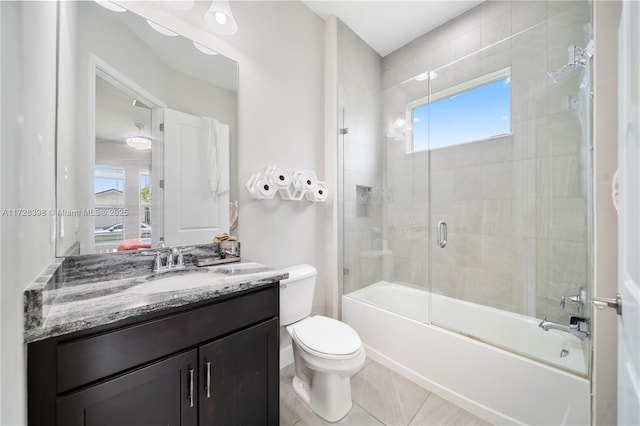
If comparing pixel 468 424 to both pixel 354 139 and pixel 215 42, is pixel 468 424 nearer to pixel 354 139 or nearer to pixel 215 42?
pixel 354 139

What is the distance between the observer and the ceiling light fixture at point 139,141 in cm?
119

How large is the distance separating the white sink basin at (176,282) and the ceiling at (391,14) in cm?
227

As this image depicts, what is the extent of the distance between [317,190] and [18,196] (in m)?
1.61

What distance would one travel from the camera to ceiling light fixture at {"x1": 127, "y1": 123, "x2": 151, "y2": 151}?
1.19 m

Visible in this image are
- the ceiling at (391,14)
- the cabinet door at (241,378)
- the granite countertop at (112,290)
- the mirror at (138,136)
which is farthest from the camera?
the ceiling at (391,14)

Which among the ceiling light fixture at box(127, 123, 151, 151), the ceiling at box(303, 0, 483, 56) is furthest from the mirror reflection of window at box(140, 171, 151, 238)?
the ceiling at box(303, 0, 483, 56)

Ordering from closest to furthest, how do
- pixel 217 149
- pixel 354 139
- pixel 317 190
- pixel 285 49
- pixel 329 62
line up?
pixel 217 149
pixel 285 49
pixel 317 190
pixel 329 62
pixel 354 139

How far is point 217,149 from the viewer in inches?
58.9

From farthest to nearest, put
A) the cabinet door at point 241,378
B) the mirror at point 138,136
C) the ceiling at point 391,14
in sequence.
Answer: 1. the ceiling at point 391,14
2. the mirror at point 138,136
3. the cabinet door at point 241,378

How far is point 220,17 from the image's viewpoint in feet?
4.42

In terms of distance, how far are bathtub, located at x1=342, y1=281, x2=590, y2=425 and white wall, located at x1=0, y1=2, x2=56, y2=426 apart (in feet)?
6.10

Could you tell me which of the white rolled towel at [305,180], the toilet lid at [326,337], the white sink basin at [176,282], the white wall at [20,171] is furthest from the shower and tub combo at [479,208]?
the white wall at [20,171]

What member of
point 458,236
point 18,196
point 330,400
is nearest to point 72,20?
point 18,196

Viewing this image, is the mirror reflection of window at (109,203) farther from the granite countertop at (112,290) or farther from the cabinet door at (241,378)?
the cabinet door at (241,378)
